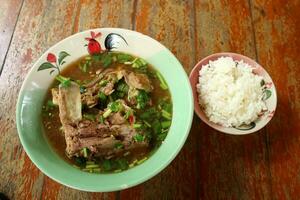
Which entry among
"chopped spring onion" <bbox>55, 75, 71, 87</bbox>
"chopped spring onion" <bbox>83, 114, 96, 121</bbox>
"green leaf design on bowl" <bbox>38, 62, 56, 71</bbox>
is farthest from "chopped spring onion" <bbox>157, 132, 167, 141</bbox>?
"green leaf design on bowl" <bbox>38, 62, 56, 71</bbox>

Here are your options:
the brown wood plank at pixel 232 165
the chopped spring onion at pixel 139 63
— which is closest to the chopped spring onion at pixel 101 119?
the chopped spring onion at pixel 139 63

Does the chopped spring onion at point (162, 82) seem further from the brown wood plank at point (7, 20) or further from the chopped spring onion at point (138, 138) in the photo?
the brown wood plank at point (7, 20)

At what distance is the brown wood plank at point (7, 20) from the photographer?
5.25 feet

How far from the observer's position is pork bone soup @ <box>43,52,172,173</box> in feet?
3.85

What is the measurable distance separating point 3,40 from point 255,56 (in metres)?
1.22

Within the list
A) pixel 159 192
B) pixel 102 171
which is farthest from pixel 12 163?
pixel 159 192

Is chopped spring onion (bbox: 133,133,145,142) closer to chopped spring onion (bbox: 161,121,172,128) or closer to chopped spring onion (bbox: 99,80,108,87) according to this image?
chopped spring onion (bbox: 161,121,172,128)

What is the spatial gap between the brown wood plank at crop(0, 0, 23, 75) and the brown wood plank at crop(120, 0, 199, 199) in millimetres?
619

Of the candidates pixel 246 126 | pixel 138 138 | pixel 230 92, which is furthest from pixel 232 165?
pixel 138 138

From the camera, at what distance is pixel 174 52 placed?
1.57 meters

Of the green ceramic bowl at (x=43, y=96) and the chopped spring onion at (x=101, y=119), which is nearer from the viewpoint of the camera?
the green ceramic bowl at (x=43, y=96)

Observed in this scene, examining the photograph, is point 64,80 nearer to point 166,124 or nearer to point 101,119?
point 101,119

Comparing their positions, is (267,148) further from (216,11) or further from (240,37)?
(216,11)

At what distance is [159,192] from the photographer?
127cm
